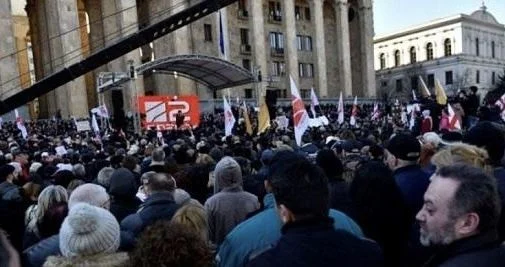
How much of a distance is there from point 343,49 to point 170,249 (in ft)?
190

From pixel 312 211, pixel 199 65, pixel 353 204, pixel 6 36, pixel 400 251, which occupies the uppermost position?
pixel 6 36

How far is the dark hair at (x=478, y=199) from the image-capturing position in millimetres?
2438

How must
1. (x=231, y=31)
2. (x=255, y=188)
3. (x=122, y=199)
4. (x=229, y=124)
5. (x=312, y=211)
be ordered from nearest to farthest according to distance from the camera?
(x=312, y=211) → (x=122, y=199) → (x=255, y=188) → (x=229, y=124) → (x=231, y=31)

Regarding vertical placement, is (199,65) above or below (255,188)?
above

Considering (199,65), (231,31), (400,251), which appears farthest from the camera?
(231,31)

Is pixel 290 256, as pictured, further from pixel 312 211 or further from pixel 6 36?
pixel 6 36

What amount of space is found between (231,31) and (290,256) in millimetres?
49592

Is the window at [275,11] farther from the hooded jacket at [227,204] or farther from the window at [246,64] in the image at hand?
the hooded jacket at [227,204]

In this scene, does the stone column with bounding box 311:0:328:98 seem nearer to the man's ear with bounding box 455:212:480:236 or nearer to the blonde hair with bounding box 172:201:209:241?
the blonde hair with bounding box 172:201:209:241

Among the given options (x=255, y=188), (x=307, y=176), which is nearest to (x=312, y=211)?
(x=307, y=176)

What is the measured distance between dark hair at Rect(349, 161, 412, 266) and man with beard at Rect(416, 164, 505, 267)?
145cm

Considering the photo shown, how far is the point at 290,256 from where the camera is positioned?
242cm

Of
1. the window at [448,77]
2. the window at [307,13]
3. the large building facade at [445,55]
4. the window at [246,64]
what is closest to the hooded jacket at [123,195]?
the window at [246,64]

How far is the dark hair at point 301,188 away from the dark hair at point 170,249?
1.51 ft
